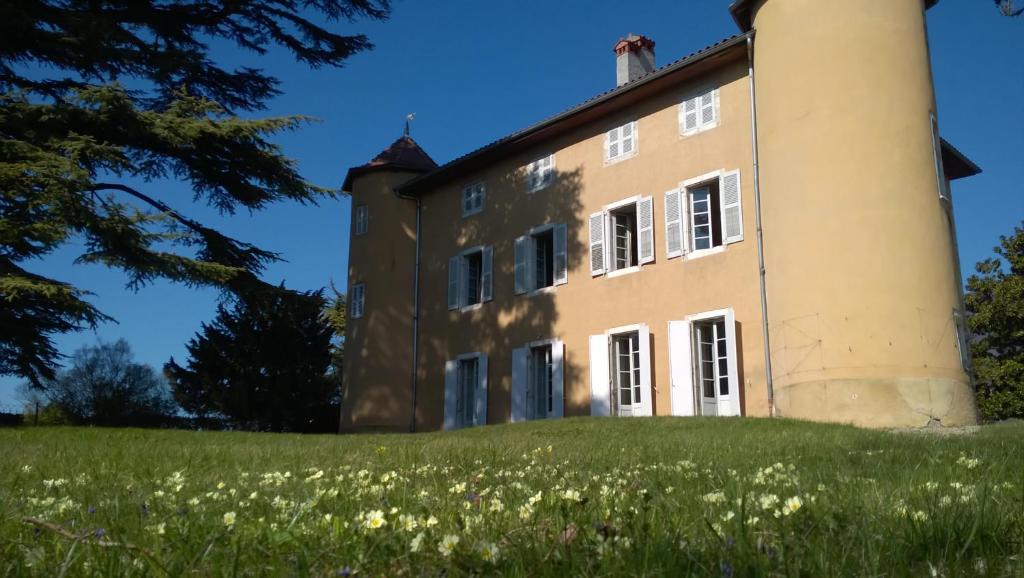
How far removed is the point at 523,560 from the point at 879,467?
3.41 m

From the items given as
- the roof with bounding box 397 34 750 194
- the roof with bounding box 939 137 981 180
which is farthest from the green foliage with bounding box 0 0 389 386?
the roof with bounding box 939 137 981 180

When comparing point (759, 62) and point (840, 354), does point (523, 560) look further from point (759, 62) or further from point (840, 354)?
point (759, 62)

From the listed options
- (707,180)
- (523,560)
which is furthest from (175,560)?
(707,180)

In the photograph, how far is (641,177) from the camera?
1811cm

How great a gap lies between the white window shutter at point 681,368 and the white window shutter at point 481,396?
558 cm

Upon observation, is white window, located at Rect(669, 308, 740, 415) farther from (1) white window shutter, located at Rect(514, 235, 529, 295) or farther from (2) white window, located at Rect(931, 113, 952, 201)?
(1) white window shutter, located at Rect(514, 235, 529, 295)

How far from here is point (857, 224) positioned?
14.3m

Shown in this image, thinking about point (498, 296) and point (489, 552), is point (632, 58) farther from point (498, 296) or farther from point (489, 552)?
point (489, 552)

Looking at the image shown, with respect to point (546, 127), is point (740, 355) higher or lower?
lower

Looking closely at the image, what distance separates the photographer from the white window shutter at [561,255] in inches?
758

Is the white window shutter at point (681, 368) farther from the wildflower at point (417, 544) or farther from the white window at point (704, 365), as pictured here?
the wildflower at point (417, 544)

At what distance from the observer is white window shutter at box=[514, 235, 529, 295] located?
20.3m

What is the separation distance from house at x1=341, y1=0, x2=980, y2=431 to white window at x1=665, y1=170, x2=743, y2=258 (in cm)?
5

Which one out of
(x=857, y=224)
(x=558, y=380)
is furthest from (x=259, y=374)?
(x=857, y=224)
